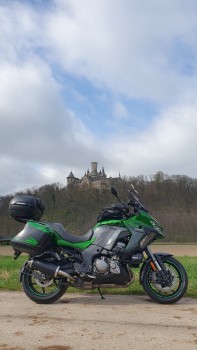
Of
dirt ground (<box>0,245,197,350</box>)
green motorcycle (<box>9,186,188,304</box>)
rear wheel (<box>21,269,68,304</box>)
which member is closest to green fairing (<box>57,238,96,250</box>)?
green motorcycle (<box>9,186,188,304</box>)

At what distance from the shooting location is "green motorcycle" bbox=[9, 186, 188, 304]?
5.45 meters

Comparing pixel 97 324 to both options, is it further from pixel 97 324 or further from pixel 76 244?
pixel 76 244

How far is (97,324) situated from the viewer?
14.0ft

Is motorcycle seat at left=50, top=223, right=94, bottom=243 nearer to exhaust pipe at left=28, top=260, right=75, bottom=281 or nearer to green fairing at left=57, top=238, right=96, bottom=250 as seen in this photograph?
green fairing at left=57, top=238, right=96, bottom=250

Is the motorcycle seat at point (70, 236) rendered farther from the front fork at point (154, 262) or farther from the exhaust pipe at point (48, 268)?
the front fork at point (154, 262)

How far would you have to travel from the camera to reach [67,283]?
5.50 m

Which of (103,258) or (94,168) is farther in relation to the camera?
(94,168)

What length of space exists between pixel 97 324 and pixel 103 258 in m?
1.34

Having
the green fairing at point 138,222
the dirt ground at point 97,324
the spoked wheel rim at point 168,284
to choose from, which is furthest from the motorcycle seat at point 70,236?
the spoked wheel rim at point 168,284

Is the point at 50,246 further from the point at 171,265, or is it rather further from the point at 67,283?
the point at 171,265

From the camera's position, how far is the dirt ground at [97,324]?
362 centimetres

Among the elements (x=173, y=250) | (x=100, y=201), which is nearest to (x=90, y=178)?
(x=100, y=201)

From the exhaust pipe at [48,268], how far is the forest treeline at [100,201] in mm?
83292

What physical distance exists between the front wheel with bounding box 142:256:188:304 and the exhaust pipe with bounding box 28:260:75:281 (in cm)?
103
